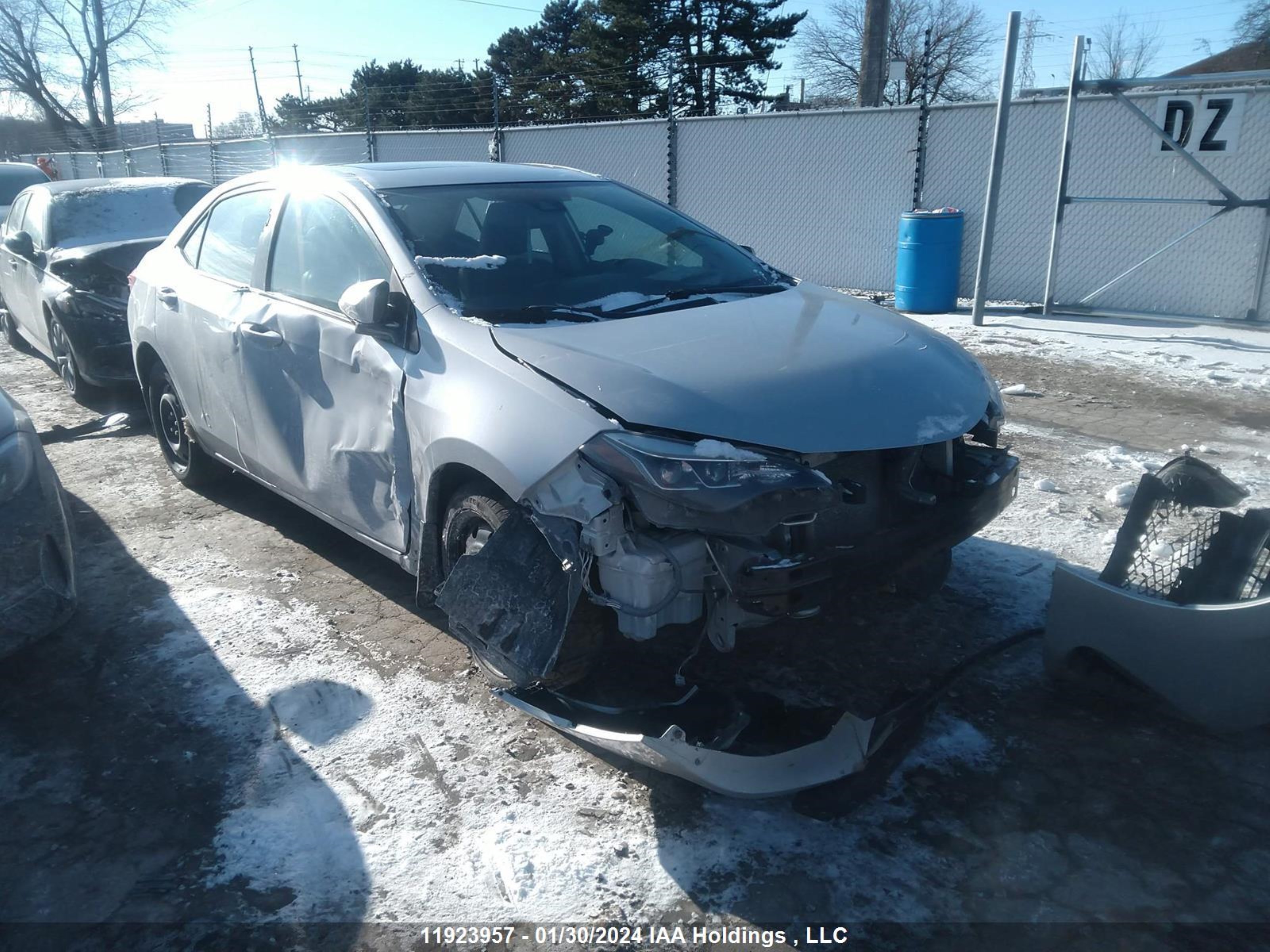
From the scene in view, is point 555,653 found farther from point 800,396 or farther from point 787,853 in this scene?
point 800,396

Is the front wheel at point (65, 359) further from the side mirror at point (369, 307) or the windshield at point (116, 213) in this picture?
the side mirror at point (369, 307)

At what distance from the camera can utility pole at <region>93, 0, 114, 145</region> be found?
4100 cm

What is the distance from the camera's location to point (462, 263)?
3562 millimetres

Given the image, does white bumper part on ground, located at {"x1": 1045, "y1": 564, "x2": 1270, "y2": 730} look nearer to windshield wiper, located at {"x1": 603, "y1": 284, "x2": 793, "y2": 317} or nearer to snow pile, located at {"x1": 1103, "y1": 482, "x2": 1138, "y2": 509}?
windshield wiper, located at {"x1": 603, "y1": 284, "x2": 793, "y2": 317}

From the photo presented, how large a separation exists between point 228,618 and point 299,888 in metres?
1.81

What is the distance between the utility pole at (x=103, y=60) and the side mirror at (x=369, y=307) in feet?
149

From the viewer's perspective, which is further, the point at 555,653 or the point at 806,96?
the point at 806,96

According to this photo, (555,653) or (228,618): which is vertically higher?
(555,653)

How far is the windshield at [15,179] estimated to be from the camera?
42.7 feet

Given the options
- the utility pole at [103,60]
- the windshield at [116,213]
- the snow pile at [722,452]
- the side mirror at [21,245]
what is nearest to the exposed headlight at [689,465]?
the snow pile at [722,452]

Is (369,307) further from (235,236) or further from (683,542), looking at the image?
(235,236)

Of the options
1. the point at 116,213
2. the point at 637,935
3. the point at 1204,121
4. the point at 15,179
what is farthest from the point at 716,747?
the point at 15,179

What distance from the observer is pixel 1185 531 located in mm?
3568

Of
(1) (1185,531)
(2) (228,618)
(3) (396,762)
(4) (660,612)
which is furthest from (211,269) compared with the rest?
(1) (1185,531)
